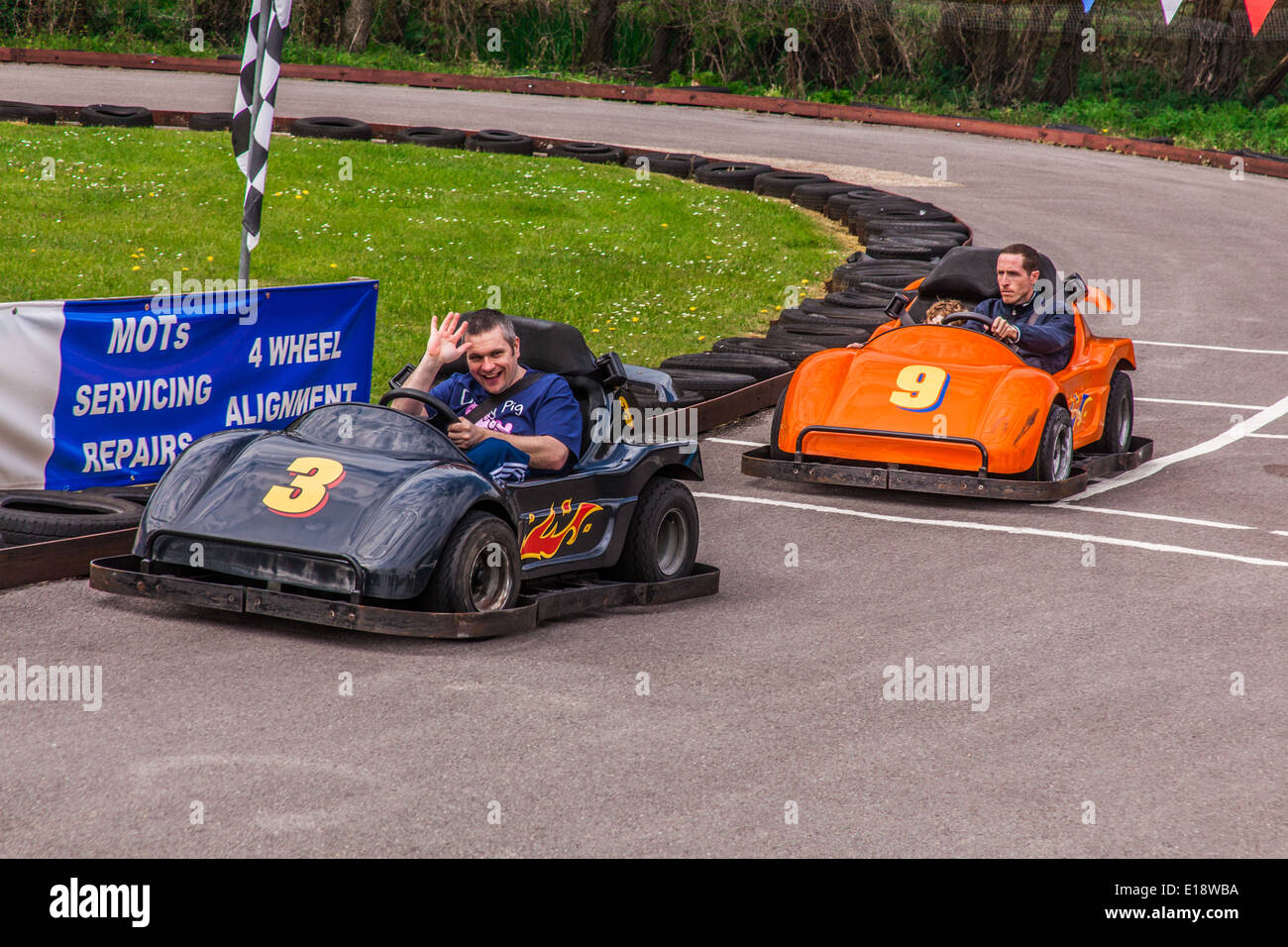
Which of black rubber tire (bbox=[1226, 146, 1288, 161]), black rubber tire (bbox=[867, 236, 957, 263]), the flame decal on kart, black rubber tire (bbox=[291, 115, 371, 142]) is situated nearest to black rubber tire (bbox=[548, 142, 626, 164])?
black rubber tire (bbox=[291, 115, 371, 142])

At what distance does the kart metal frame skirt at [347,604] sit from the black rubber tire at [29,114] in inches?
722

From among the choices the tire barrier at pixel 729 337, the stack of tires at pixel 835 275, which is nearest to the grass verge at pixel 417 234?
the stack of tires at pixel 835 275

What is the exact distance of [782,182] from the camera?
2194cm

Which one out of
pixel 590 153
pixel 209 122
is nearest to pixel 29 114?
pixel 209 122

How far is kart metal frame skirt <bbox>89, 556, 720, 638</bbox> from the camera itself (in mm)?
5820

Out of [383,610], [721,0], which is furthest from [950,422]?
[721,0]

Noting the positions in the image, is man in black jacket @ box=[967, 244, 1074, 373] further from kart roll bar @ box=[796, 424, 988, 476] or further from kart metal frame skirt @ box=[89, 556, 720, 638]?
kart metal frame skirt @ box=[89, 556, 720, 638]

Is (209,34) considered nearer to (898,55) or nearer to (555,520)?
(898,55)

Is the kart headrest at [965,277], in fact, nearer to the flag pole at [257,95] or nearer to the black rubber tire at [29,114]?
the flag pole at [257,95]

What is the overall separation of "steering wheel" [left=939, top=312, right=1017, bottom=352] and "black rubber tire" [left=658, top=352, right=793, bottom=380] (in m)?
2.20

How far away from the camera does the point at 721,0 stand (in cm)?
3647

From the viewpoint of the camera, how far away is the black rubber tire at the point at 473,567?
595 centimetres

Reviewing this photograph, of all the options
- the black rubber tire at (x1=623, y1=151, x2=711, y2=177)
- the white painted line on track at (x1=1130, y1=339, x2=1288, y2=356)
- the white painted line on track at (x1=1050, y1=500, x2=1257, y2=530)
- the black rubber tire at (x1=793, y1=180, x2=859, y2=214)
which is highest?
the black rubber tire at (x1=623, y1=151, x2=711, y2=177)
